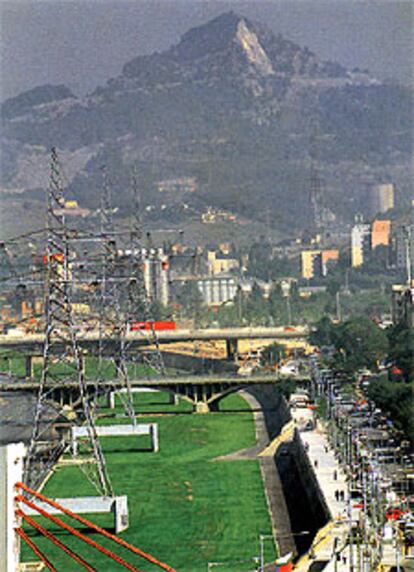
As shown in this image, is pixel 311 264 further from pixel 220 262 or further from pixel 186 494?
pixel 186 494

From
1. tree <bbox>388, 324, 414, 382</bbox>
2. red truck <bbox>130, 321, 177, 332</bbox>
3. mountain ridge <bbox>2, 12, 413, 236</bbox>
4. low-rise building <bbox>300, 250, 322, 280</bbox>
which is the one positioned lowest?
tree <bbox>388, 324, 414, 382</bbox>

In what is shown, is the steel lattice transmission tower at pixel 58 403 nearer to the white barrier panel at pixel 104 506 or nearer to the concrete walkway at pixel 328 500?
the white barrier panel at pixel 104 506

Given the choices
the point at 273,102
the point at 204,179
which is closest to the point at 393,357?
A: the point at 204,179

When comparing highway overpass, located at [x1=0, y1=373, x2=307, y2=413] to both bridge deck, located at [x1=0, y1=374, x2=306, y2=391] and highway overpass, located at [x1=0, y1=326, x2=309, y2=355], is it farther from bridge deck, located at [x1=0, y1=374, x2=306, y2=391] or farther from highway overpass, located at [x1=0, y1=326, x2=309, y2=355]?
highway overpass, located at [x1=0, y1=326, x2=309, y2=355]

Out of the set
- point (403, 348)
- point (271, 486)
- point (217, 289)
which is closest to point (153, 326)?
point (403, 348)

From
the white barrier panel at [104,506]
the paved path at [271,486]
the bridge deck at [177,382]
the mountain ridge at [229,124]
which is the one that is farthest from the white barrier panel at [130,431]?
the mountain ridge at [229,124]

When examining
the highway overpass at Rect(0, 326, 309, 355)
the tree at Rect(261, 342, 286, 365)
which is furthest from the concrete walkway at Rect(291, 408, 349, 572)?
the tree at Rect(261, 342, 286, 365)

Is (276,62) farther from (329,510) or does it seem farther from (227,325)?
(329,510)

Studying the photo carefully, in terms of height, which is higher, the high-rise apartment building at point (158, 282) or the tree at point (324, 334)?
the high-rise apartment building at point (158, 282)
